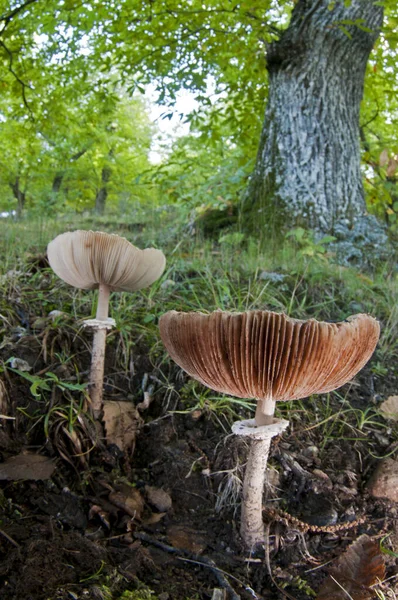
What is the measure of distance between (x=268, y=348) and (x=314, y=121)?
179 inches

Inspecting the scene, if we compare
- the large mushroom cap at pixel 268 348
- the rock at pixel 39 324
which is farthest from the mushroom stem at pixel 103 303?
the large mushroom cap at pixel 268 348

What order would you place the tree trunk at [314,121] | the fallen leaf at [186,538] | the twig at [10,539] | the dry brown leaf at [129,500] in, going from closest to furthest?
the twig at [10,539], the fallen leaf at [186,538], the dry brown leaf at [129,500], the tree trunk at [314,121]

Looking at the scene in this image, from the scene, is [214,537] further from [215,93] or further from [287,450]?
[215,93]

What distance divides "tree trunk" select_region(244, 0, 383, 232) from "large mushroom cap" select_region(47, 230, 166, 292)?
9.63ft

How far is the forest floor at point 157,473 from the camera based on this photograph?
1467 millimetres

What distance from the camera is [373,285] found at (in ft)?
11.2

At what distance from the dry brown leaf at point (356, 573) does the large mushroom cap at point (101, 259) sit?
54.4 inches

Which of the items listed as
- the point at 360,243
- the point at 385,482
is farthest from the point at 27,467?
Result: the point at 360,243

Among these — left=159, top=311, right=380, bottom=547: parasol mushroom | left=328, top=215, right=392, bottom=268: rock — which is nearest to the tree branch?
left=328, top=215, right=392, bottom=268: rock

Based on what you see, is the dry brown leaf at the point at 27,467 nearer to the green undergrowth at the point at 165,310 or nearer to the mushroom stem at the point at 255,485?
the green undergrowth at the point at 165,310

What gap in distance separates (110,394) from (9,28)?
5.51 meters

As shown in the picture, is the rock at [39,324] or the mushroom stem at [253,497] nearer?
the mushroom stem at [253,497]

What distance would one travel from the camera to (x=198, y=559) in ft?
5.16

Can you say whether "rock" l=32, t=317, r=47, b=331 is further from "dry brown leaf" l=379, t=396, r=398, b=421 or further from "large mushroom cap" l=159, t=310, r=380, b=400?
"dry brown leaf" l=379, t=396, r=398, b=421
